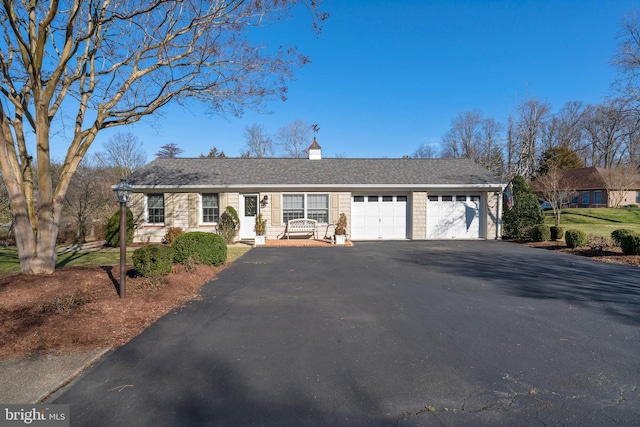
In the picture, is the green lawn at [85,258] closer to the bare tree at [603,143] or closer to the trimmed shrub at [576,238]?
the trimmed shrub at [576,238]

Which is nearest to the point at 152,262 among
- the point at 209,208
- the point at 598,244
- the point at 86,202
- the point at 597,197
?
the point at 209,208

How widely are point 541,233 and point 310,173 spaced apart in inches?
413

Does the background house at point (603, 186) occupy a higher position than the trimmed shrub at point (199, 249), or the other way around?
the background house at point (603, 186)

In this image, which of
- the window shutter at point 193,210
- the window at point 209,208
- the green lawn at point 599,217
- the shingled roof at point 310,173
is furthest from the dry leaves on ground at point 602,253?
the window shutter at point 193,210

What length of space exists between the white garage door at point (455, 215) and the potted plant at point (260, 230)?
7.70m

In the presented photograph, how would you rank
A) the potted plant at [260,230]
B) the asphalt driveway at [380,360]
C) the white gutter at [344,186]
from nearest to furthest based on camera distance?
the asphalt driveway at [380,360]
the potted plant at [260,230]
the white gutter at [344,186]

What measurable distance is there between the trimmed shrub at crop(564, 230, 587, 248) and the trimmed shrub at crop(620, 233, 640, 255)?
1.53m

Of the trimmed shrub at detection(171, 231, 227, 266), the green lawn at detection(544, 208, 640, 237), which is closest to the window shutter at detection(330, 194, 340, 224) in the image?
the trimmed shrub at detection(171, 231, 227, 266)

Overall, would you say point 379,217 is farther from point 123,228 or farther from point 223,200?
Result: point 123,228

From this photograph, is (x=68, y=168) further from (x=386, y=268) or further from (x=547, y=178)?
(x=547, y=178)

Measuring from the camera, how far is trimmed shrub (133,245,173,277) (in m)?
6.47

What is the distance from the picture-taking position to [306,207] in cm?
1497

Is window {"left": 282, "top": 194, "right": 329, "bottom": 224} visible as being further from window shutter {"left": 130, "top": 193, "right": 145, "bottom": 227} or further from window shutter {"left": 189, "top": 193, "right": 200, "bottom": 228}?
window shutter {"left": 130, "top": 193, "right": 145, "bottom": 227}

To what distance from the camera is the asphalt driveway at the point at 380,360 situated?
2.57m
